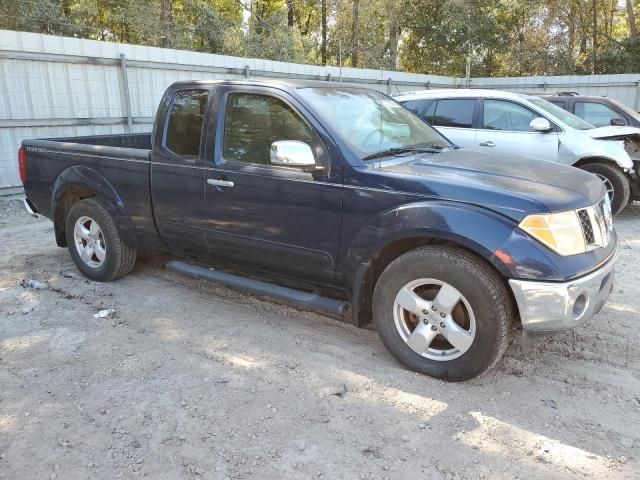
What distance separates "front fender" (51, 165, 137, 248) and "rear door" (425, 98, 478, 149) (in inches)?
199

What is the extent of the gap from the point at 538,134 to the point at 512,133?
0.36 metres

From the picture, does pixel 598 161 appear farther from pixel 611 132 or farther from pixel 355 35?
pixel 355 35

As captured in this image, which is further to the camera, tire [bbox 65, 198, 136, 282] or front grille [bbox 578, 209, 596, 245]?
tire [bbox 65, 198, 136, 282]

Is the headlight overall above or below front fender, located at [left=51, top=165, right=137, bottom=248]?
above

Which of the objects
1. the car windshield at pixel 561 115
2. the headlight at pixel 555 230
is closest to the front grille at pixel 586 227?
the headlight at pixel 555 230

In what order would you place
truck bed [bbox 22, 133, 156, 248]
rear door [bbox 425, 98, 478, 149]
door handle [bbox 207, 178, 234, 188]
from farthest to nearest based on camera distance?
rear door [bbox 425, 98, 478, 149] → truck bed [bbox 22, 133, 156, 248] → door handle [bbox 207, 178, 234, 188]

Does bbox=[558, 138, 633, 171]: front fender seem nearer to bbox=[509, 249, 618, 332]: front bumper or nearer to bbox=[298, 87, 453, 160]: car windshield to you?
bbox=[298, 87, 453, 160]: car windshield

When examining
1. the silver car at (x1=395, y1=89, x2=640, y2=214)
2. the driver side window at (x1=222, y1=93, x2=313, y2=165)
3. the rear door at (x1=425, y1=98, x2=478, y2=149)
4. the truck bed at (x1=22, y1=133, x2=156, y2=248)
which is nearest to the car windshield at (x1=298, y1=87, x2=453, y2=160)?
the driver side window at (x1=222, y1=93, x2=313, y2=165)

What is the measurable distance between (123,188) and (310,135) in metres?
1.99

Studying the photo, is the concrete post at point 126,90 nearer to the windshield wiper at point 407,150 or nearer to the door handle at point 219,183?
the door handle at point 219,183

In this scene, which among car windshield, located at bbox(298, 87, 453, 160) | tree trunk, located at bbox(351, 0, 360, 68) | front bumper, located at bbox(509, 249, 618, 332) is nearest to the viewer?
front bumper, located at bbox(509, 249, 618, 332)

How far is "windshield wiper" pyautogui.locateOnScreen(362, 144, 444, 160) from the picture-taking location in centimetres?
377

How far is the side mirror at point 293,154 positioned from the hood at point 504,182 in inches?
18.6

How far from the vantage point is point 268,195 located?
12.8ft
